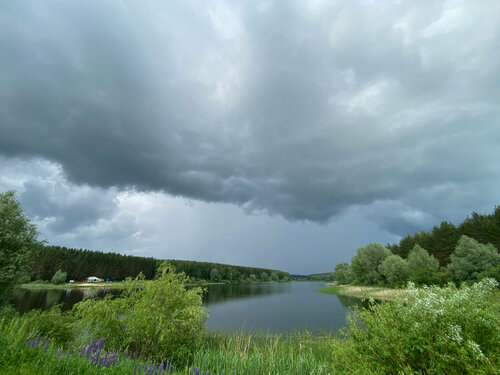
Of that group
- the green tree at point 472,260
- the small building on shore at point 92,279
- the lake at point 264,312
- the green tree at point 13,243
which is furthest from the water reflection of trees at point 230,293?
the small building on shore at point 92,279

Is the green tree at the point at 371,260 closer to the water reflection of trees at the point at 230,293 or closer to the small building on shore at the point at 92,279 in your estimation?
the water reflection of trees at the point at 230,293

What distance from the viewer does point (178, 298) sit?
44.7 ft

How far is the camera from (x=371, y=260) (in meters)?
85.4

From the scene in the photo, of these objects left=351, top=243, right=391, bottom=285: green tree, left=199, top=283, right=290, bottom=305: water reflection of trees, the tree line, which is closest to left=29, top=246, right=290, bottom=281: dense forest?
left=199, top=283, right=290, bottom=305: water reflection of trees

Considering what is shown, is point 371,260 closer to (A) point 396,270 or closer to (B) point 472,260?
(A) point 396,270

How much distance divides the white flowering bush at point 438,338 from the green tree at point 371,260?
8868cm

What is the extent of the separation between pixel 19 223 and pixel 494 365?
29571mm

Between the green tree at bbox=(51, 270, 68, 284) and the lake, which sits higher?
the green tree at bbox=(51, 270, 68, 284)

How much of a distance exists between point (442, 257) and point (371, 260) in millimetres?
25650

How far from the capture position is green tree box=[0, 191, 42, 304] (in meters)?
18.9

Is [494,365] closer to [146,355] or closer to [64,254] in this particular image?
[146,355]

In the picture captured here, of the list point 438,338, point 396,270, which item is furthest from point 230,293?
point 438,338

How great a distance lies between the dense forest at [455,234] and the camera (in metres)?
70.9

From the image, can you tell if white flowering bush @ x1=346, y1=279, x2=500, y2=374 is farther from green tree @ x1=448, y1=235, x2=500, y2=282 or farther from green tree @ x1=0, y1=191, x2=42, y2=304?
green tree @ x1=448, y1=235, x2=500, y2=282
